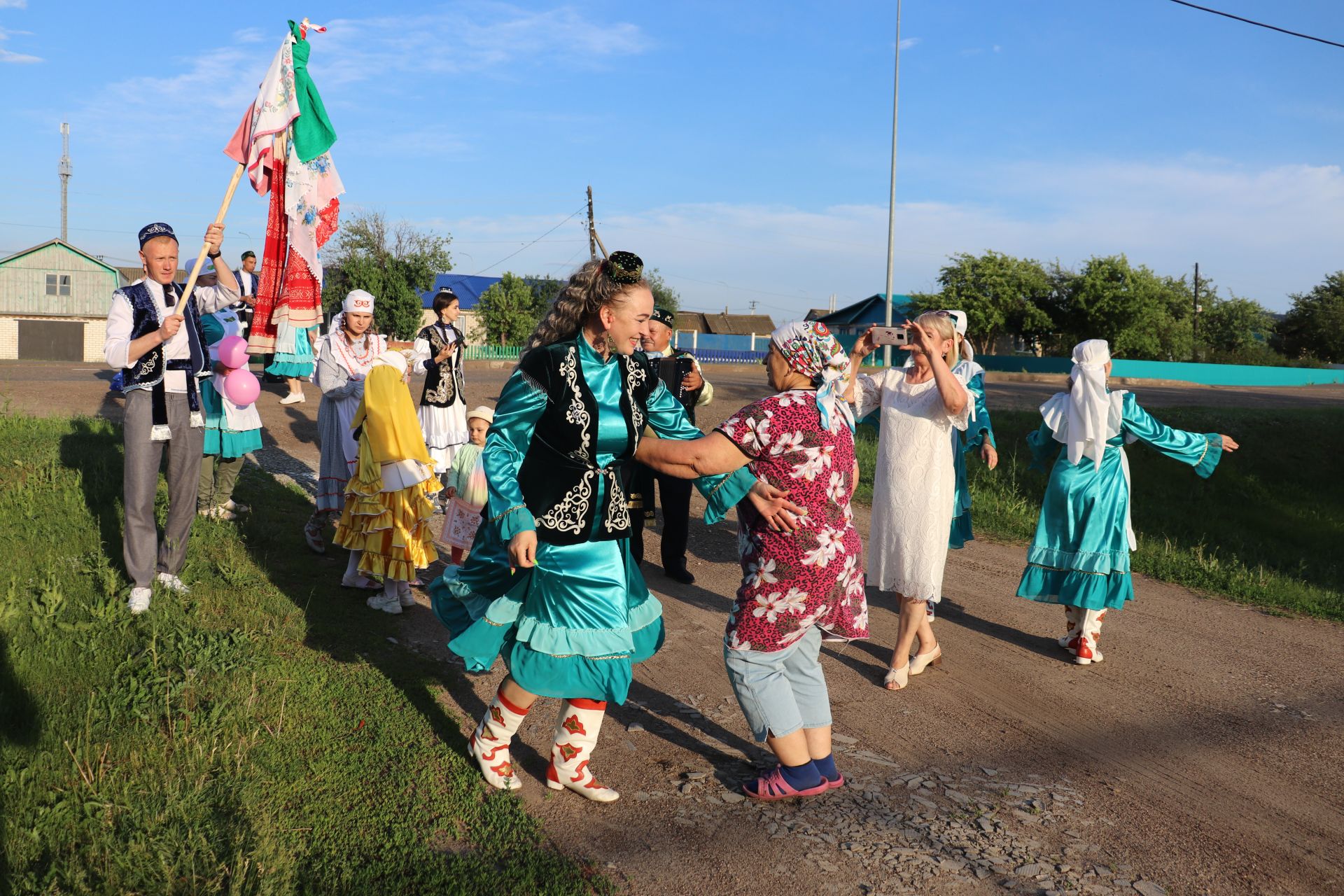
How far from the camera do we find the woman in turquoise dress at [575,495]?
3.53 metres

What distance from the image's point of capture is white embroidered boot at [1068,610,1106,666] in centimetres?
589

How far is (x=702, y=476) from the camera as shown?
146 inches

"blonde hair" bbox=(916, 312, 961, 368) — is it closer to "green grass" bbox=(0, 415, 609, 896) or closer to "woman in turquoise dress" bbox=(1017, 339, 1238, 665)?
"woman in turquoise dress" bbox=(1017, 339, 1238, 665)

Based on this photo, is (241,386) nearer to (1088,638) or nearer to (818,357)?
(818,357)

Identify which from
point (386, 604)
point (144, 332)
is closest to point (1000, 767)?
point (386, 604)

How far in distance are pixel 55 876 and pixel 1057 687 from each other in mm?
4817

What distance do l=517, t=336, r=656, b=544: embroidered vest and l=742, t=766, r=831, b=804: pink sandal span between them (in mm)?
1210

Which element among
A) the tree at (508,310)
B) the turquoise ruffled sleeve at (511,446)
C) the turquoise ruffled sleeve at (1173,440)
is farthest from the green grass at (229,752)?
the tree at (508,310)

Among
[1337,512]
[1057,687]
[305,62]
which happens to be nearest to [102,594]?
[305,62]

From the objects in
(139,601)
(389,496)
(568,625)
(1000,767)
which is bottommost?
(1000,767)

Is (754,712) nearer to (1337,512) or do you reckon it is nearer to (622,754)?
(622,754)

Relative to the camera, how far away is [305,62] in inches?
231

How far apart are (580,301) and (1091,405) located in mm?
3843

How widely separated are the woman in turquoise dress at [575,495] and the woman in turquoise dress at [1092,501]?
3132 mm
